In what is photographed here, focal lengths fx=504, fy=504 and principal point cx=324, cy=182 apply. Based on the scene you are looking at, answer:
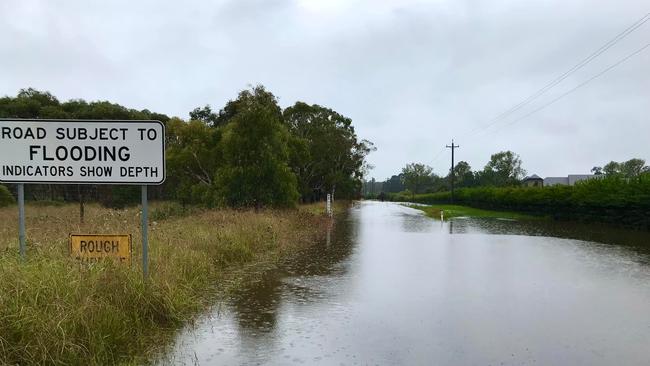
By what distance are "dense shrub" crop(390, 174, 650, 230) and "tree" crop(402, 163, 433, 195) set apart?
4311 inches

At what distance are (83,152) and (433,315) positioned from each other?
5.21 meters

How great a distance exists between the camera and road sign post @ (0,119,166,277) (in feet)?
21.8

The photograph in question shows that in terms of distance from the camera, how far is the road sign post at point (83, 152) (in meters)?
6.64

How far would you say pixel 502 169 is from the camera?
117m

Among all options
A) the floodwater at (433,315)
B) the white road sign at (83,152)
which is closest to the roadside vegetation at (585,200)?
the floodwater at (433,315)

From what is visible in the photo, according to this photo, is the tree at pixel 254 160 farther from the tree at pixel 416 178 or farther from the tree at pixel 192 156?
the tree at pixel 416 178

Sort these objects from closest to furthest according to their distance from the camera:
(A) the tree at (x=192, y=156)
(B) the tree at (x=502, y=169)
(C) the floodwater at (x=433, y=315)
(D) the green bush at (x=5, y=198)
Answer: (C) the floodwater at (x=433, y=315)
(A) the tree at (x=192, y=156)
(D) the green bush at (x=5, y=198)
(B) the tree at (x=502, y=169)

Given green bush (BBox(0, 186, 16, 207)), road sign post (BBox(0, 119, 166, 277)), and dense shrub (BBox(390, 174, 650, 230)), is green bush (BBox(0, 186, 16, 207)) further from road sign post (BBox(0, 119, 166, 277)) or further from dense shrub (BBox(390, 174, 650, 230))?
dense shrub (BBox(390, 174, 650, 230))

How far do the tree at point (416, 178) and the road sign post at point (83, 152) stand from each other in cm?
14699

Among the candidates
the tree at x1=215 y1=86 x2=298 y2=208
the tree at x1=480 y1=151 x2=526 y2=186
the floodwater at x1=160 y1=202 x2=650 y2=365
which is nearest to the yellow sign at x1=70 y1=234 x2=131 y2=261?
the floodwater at x1=160 y1=202 x2=650 y2=365

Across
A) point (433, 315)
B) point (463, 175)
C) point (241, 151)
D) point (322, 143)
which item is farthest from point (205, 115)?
point (463, 175)

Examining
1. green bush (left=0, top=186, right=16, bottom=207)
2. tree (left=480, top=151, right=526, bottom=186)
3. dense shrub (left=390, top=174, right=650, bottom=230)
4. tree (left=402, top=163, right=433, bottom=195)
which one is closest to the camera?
dense shrub (left=390, top=174, right=650, bottom=230)

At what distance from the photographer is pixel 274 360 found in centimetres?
500

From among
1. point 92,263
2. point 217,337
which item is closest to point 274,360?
point 217,337
